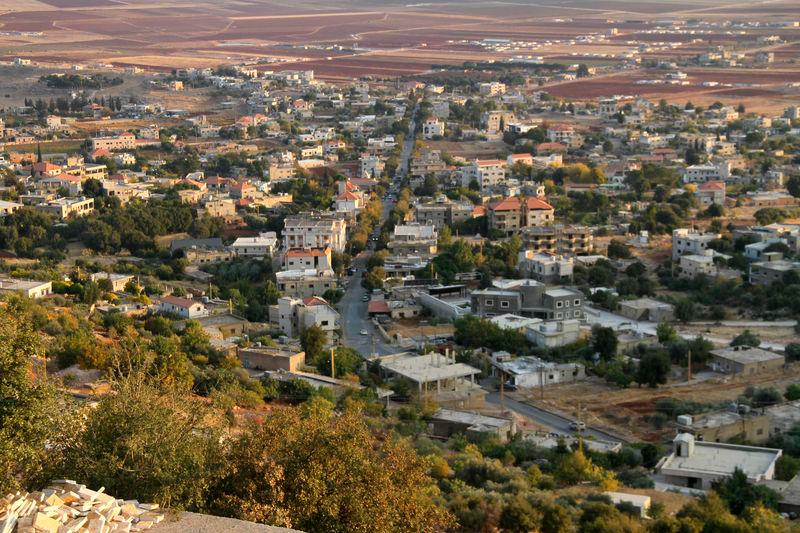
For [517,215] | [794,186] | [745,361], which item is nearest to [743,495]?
[745,361]

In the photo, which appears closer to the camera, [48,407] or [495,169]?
[48,407]

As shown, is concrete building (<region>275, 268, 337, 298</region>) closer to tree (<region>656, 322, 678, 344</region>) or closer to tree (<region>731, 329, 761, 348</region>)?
tree (<region>656, 322, 678, 344</region>)

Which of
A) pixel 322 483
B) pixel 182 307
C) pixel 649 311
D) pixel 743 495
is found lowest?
pixel 649 311

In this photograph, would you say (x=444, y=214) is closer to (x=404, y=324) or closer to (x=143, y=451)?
(x=404, y=324)

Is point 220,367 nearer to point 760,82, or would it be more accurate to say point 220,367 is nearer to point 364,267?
point 364,267

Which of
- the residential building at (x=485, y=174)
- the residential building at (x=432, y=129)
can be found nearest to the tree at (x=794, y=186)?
the residential building at (x=485, y=174)

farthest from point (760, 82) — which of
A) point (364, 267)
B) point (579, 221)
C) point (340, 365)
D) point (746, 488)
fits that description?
point (746, 488)
